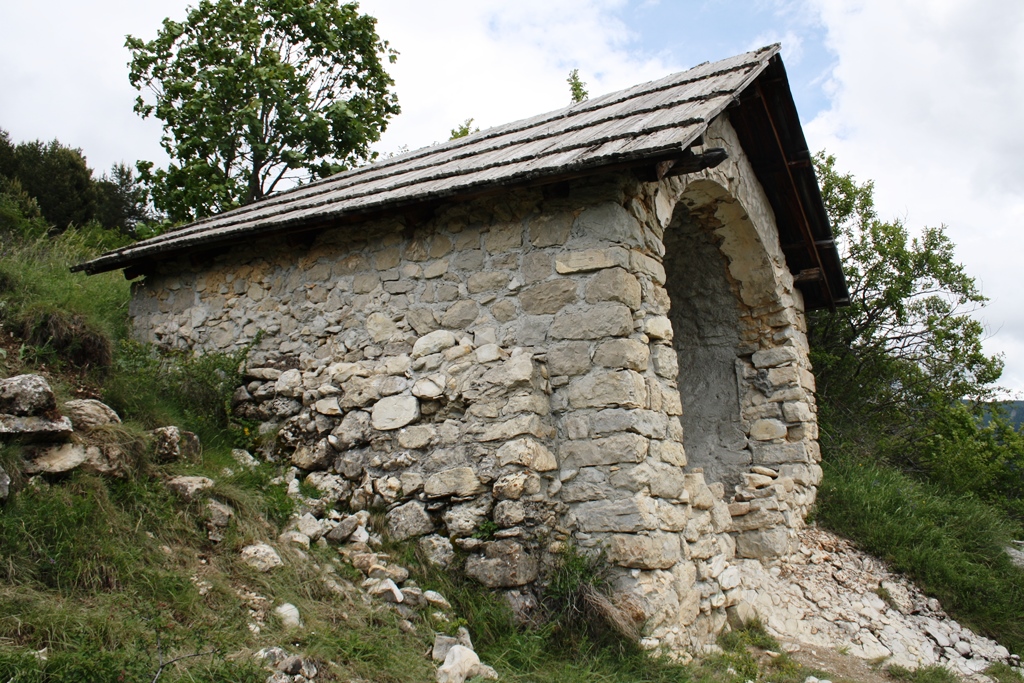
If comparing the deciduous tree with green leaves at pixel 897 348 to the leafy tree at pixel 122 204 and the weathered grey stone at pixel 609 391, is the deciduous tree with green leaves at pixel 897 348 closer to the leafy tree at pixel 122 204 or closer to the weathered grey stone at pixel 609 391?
the weathered grey stone at pixel 609 391

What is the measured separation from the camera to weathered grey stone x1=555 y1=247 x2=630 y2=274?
14.1 ft

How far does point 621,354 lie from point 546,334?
508mm

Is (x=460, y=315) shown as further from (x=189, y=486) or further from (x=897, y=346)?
(x=897, y=346)

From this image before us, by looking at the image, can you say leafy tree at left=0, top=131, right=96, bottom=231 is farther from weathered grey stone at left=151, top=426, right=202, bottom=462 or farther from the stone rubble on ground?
the stone rubble on ground

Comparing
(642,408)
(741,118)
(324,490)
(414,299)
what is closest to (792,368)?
(741,118)

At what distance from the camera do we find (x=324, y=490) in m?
4.63

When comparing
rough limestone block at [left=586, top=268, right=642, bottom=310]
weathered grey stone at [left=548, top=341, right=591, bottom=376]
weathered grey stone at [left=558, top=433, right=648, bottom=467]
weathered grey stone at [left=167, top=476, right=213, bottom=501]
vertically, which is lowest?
weathered grey stone at [left=558, top=433, right=648, bottom=467]

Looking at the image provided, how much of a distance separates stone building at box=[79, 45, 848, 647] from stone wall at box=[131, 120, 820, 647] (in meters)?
0.02

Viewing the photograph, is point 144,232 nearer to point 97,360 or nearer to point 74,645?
point 97,360

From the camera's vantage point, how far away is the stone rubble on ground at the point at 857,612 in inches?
191

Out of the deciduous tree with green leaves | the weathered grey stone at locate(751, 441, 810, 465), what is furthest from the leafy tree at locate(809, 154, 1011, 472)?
the weathered grey stone at locate(751, 441, 810, 465)

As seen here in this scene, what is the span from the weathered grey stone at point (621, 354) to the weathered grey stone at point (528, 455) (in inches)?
24.0

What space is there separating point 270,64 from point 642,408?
11.4 meters

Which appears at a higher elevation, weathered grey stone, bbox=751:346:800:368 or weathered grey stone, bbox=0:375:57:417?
weathered grey stone, bbox=0:375:57:417
